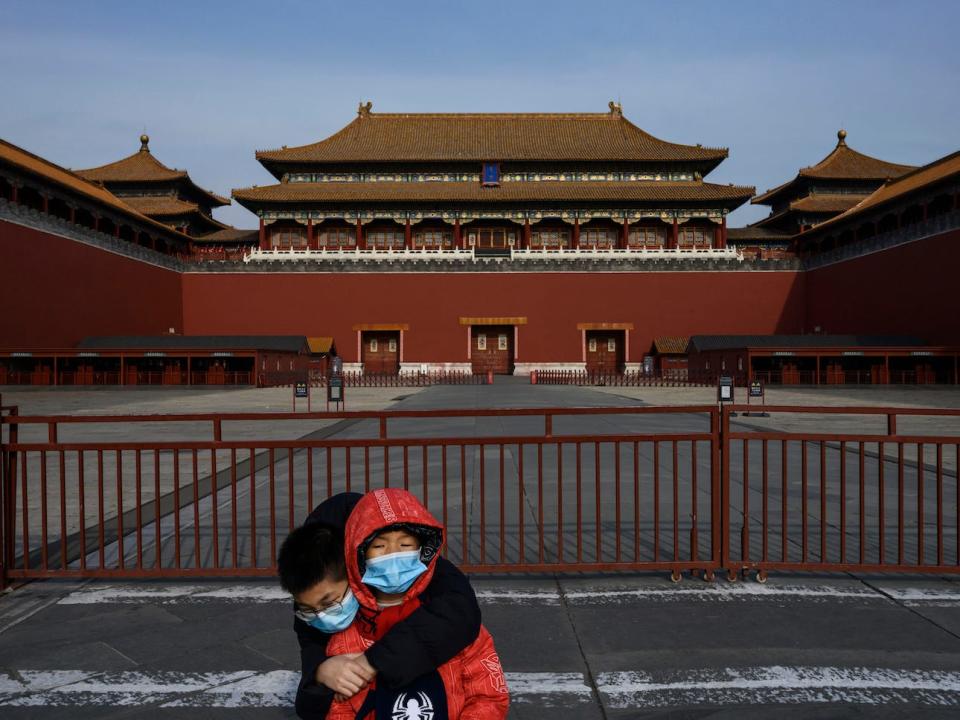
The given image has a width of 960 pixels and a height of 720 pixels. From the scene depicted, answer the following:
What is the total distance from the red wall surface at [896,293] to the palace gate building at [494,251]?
0.11 meters

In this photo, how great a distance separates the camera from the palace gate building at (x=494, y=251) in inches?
1209

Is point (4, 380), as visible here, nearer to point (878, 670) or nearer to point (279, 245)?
point (279, 245)

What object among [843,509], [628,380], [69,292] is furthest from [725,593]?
[69,292]

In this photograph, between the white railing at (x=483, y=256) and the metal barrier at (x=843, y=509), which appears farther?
the white railing at (x=483, y=256)

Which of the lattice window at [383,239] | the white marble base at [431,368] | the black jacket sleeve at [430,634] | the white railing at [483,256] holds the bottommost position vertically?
the white marble base at [431,368]

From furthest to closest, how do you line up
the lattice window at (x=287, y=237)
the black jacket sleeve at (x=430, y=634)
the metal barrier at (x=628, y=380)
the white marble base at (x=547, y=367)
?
1. the lattice window at (x=287, y=237)
2. the white marble base at (x=547, y=367)
3. the metal barrier at (x=628, y=380)
4. the black jacket sleeve at (x=430, y=634)

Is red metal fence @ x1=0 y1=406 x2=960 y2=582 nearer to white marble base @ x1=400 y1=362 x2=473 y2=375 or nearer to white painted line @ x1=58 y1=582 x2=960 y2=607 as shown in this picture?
white painted line @ x1=58 y1=582 x2=960 y2=607

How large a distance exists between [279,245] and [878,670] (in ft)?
125

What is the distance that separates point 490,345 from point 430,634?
34134 mm

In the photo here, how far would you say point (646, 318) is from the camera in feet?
115

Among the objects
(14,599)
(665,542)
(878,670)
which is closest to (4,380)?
(14,599)

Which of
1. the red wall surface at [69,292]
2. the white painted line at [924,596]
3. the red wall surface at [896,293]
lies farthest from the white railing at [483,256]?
the white painted line at [924,596]

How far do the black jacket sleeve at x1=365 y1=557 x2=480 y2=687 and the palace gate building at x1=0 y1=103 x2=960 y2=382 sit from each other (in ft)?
92.0

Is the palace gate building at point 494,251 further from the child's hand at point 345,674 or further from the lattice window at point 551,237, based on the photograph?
the child's hand at point 345,674
